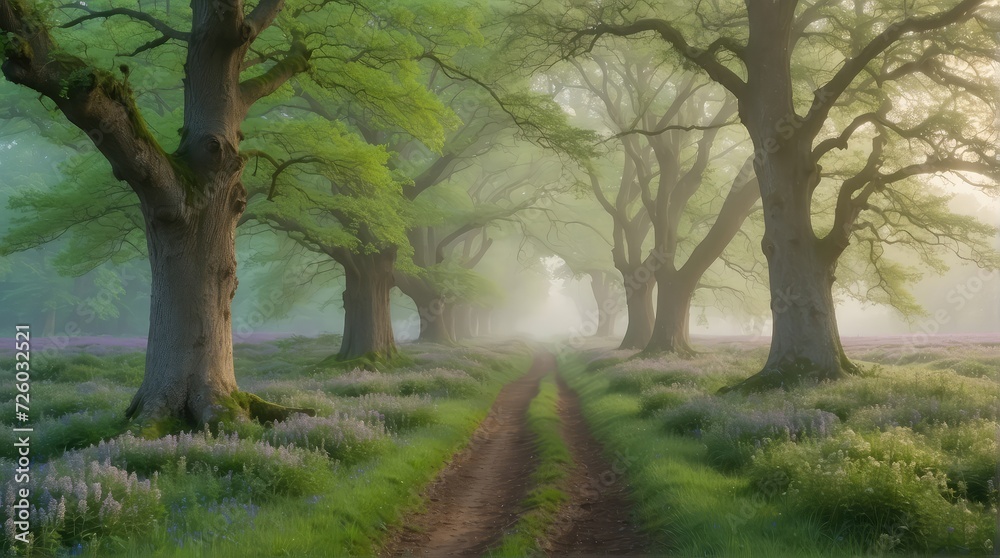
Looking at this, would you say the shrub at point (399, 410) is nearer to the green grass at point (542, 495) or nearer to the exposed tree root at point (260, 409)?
the exposed tree root at point (260, 409)

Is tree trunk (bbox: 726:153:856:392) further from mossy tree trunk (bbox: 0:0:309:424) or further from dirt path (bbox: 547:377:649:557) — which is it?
mossy tree trunk (bbox: 0:0:309:424)

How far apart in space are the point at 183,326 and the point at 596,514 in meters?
7.02

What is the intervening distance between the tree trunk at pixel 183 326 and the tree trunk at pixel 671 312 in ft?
67.1

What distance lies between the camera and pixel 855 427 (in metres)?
8.55


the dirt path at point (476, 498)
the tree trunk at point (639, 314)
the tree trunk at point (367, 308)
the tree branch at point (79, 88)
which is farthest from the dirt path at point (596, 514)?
the tree trunk at point (639, 314)

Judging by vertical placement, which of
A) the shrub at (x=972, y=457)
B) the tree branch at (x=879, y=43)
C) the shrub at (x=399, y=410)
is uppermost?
the tree branch at (x=879, y=43)

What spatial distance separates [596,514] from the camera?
24.4 feet

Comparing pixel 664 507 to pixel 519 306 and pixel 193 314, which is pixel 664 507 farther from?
pixel 519 306

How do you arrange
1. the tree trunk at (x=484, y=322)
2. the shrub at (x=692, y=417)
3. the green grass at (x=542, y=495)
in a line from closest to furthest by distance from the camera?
the green grass at (x=542, y=495), the shrub at (x=692, y=417), the tree trunk at (x=484, y=322)

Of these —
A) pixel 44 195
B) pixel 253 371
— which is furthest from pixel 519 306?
pixel 44 195

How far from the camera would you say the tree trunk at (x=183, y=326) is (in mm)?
9469

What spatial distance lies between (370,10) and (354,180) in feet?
13.0

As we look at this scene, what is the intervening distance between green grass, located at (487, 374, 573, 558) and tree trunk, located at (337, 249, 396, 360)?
36.0 ft

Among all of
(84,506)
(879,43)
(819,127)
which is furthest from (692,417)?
(879,43)
